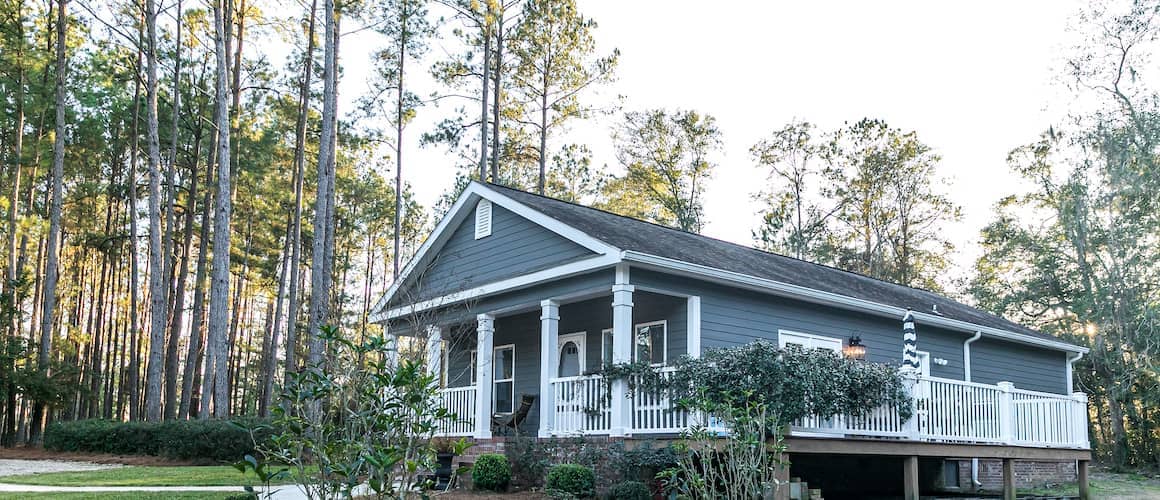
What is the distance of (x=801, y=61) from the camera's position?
26188 mm

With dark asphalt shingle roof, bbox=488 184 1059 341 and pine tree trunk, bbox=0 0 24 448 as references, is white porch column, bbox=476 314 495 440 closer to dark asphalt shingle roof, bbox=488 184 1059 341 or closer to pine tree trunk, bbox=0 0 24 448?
dark asphalt shingle roof, bbox=488 184 1059 341

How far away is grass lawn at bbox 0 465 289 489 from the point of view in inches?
494

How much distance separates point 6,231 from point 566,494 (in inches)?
868

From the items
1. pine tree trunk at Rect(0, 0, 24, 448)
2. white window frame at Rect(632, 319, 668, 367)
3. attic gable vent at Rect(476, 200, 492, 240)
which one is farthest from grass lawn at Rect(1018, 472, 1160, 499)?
pine tree trunk at Rect(0, 0, 24, 448)

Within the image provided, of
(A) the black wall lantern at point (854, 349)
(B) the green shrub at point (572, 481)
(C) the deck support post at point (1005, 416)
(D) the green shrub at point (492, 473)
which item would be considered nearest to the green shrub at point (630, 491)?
(B) the green shrub at point (572, 481)

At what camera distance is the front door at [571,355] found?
15305mm

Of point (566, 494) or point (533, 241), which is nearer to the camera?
point (566, 494)

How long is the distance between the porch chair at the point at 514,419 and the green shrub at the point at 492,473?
159 centimetres

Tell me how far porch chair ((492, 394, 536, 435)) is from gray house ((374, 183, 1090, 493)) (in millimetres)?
115

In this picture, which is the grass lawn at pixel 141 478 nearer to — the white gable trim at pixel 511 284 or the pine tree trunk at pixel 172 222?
the white gable trim at pixel 511 284

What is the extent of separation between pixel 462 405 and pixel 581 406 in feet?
8.98

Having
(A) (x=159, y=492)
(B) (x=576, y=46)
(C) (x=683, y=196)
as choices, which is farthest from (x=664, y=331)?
(C) (x=683, y=196)

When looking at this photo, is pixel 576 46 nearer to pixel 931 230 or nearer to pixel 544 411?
pixel 931 230

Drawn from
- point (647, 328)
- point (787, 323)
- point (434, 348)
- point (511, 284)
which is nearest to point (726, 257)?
point (787, 323)
